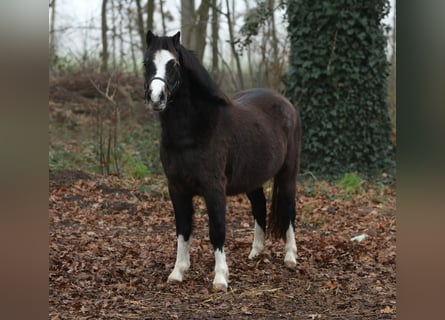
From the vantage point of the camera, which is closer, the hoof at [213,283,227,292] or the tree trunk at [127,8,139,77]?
the hoof at [213,283,227,292]

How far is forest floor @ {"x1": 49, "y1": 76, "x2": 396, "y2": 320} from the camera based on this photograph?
14.7 ft

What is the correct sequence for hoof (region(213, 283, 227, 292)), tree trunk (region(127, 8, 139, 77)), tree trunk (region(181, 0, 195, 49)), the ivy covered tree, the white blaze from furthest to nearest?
1. tree trunk (region(127, 8, 139, 77))
2. tree trunk (region(181, 0, 195, 49))
3. the ivy covered tree
4. hoof (region(213, 283, 227, 292))
5. the white blaze

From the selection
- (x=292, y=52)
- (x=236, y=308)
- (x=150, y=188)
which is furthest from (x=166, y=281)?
(x=292, y=52)

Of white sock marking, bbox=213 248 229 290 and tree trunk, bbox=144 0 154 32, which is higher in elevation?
tree trunk, bbox=144 0 154 32

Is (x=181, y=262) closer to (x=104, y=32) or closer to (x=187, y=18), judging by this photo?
(x=187, y=18)

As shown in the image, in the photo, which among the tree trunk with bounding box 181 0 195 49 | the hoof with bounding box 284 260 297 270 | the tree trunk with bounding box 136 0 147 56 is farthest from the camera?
the tree trunk with bounding box 136 0 147 56

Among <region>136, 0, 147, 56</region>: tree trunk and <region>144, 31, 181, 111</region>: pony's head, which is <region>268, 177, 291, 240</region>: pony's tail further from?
<region>136, 0, 147, 56</region>: tree trunk

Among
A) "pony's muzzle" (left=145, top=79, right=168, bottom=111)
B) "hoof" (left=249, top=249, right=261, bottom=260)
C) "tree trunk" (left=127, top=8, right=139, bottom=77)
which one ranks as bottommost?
"hoof" (left=249, top=249, right=261, bottom=260)

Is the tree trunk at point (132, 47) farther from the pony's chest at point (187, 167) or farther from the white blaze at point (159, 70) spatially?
the white blaze at point (159, 70)

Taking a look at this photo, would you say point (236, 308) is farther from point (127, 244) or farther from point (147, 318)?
point (127, 244)

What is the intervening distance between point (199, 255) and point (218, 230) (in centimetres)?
106

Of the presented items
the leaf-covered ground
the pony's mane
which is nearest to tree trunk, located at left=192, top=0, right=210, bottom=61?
the leaf-covered ground
